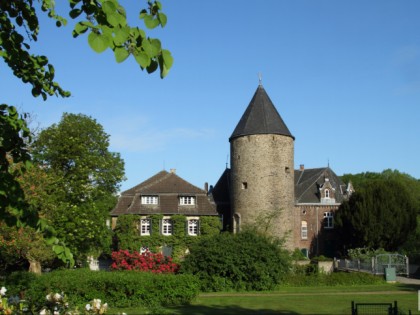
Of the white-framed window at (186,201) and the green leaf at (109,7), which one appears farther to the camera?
the white-framed window at (186,201)

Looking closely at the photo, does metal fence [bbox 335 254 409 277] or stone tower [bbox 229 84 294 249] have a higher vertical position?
stone tower [bbox 229 84 294 249]

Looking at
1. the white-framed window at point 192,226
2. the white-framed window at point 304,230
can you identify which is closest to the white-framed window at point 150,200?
the white-framed window at point 192,226

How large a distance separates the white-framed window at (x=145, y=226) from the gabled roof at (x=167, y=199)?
Answer: 620 millimetres

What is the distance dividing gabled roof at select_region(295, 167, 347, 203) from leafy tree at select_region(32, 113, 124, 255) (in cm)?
1999

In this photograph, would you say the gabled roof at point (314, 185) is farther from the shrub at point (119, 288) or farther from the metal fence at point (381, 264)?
the shrub at point (119, 288)

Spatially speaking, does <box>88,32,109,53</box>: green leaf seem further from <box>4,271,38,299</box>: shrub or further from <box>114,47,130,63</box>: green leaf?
<box>4,271,38,299</box>: shrub

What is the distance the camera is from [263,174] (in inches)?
1635

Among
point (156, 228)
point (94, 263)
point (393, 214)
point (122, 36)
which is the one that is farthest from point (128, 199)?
point (122, 36)

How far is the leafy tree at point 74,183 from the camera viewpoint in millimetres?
28703

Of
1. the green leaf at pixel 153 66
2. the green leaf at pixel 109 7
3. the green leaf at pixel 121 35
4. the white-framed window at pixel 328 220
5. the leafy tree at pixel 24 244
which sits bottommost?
the leafy tree at pixel 24 244

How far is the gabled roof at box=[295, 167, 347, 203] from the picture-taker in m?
50.7

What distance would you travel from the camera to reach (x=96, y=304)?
19.9 feet

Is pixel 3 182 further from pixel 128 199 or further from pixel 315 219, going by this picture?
pixel 315 219

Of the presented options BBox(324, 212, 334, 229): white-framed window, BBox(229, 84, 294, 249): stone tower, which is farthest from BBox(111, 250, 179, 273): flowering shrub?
BBox(324, 212, 334, 229): white-framed window
